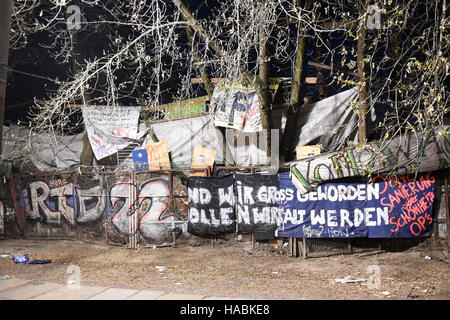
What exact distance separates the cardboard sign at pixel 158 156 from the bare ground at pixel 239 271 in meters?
2.52

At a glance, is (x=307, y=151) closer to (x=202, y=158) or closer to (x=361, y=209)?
(x=361, y=209)

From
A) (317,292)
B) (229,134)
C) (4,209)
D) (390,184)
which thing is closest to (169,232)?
(229,134)

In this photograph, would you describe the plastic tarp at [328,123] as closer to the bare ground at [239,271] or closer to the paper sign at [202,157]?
the paper sign at [202,157]

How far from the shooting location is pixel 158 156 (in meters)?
11.5

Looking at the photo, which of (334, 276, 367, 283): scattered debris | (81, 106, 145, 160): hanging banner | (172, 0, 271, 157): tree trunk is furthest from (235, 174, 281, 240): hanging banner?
(81, 106, 145, 160): hanging banner

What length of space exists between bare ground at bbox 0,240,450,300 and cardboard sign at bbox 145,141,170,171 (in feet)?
8.26

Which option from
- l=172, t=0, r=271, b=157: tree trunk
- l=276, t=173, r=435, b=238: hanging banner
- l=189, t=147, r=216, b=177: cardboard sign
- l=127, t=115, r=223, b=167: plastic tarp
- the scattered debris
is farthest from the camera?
l=127, t=115, r=223, b=167: plastic tarp

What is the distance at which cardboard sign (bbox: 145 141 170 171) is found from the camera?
1142cm

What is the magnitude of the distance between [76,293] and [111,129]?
720 centimetres

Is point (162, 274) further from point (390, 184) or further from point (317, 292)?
point (390, 184)

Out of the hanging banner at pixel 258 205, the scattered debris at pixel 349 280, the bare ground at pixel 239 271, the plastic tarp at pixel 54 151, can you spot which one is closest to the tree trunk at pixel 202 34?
the hanging banner at pixel 258 205

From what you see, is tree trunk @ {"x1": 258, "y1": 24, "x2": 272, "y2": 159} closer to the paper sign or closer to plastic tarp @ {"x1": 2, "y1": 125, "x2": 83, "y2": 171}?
the paper sign

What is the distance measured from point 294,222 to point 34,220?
886 centimetres

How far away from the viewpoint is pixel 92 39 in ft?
49.9
